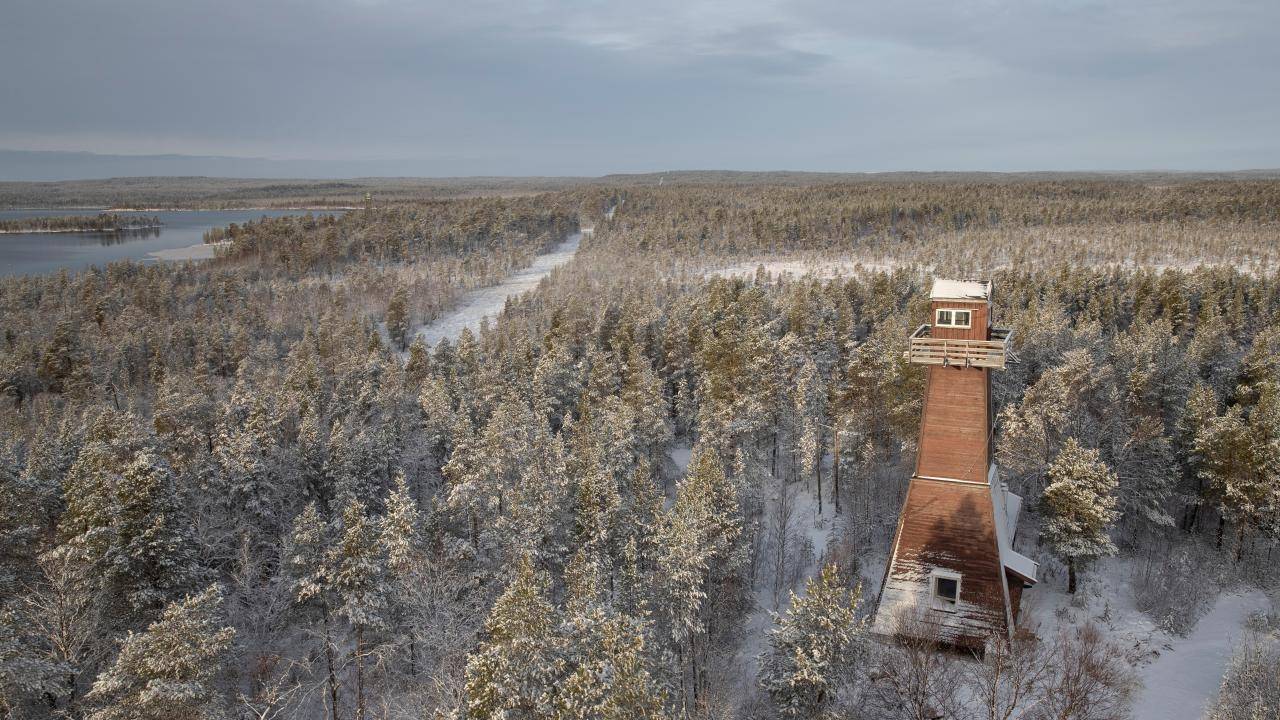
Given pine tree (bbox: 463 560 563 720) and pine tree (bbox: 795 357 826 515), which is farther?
pine tree (bbox: 795 357 826 515)

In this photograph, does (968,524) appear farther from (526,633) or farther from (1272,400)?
(1272,400)

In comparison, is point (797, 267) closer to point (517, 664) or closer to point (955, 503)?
point (955, 503)

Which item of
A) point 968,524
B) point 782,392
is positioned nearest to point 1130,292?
point 782,392

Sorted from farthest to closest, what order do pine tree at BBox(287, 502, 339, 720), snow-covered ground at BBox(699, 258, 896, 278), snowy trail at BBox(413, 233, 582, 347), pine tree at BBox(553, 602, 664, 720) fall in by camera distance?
1. snow-covered ground at BBox(699, 258, 896, 278)
2. snowy trail at BBox(413, 233, 582, 347)
3. pine tree at BBox(287, 502, 339, 720)
4. pine tree at BBox(553, 602, 664, 720)

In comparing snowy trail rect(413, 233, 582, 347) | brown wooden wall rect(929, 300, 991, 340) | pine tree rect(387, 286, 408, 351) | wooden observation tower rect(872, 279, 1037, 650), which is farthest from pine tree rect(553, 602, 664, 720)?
pine tree rect(387, 286, 408, 351)

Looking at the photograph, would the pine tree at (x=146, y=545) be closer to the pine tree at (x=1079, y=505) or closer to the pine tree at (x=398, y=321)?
the pine tree at (x=1079, y=505)

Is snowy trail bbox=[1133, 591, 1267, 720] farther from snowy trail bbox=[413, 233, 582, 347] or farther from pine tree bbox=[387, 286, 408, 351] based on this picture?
pine tree bbox=[387, 286, 408, 351]

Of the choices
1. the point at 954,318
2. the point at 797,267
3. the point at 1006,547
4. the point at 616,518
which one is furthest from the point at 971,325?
the point at 797,267
